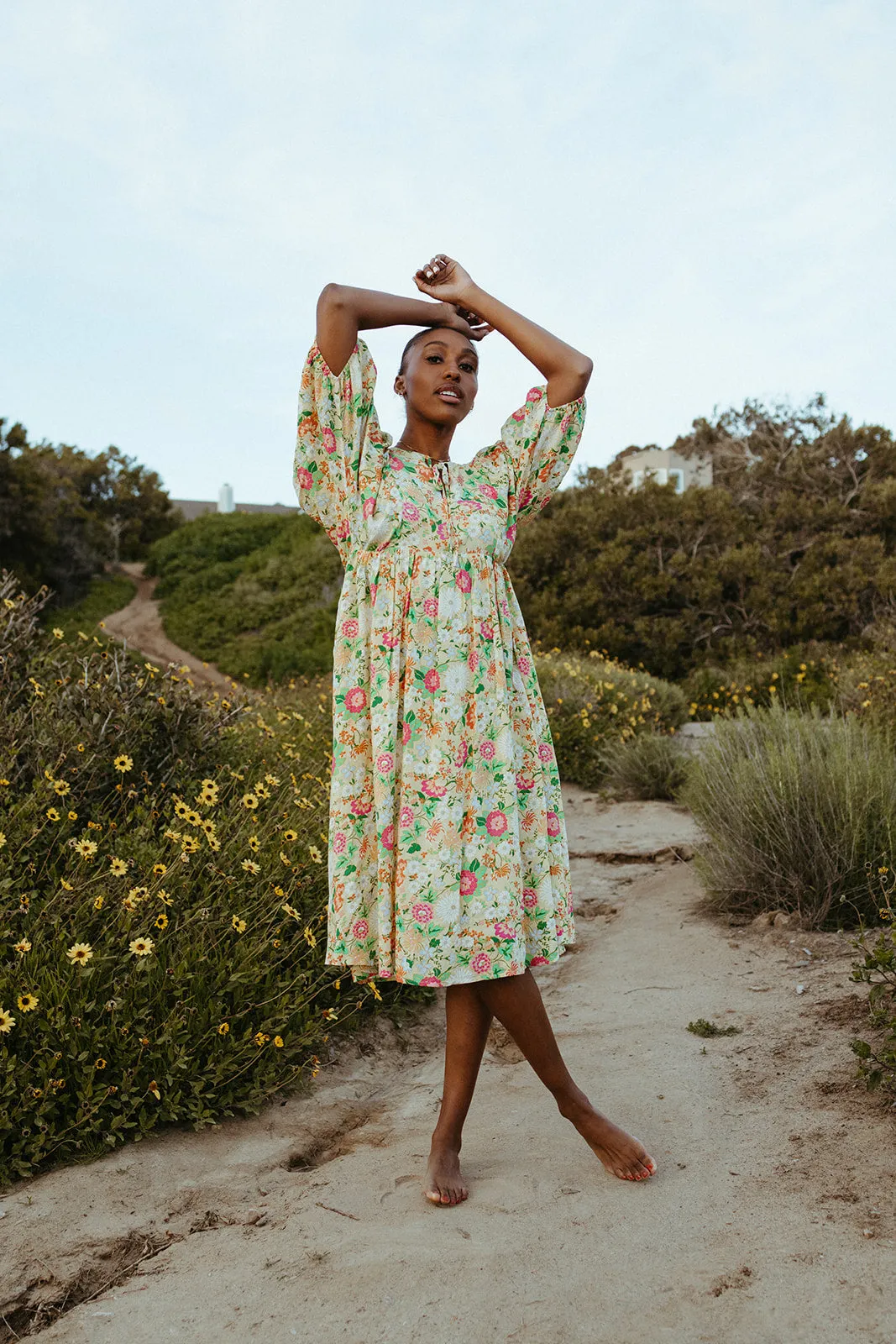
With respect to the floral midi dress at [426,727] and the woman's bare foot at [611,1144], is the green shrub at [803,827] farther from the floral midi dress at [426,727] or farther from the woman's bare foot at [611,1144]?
the floral midi dress at [426,727]

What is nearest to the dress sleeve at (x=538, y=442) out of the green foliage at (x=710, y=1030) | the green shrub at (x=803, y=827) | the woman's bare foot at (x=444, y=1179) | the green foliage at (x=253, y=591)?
the woman's bare foot at (x=444, y=1179)

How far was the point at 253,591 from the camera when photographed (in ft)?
77.2

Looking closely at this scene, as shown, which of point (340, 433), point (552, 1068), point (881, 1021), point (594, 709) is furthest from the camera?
point (594, 709)

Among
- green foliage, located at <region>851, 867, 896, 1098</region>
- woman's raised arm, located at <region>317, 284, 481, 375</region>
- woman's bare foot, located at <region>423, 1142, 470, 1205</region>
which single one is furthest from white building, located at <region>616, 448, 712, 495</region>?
woman's bare foot, located at <region>423, 1142, 470, 1205</region>

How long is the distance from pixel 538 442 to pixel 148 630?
22.2 meters

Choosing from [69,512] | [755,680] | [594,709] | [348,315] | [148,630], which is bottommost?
[594,709]

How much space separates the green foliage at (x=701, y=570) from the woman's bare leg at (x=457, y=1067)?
11.7 meters

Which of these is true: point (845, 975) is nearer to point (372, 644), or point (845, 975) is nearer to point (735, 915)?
point (735, 915)

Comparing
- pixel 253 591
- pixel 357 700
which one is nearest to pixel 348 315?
pixel 357 700

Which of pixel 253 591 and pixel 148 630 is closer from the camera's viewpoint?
pixel 253 591

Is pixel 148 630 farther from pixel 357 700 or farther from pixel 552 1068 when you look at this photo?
pixel 552 1068

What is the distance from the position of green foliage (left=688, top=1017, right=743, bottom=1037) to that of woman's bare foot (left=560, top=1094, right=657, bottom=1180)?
0.92 meters

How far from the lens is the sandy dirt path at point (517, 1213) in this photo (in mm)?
1926

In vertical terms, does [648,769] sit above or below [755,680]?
below
